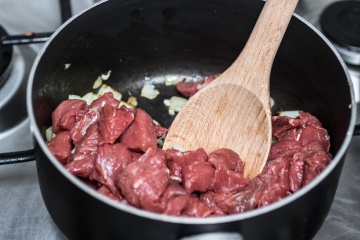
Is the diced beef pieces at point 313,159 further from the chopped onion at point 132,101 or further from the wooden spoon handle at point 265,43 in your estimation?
the chopped onion at point 132,101

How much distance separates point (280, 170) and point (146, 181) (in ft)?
1.52

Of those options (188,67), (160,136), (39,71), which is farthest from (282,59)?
(39,71)

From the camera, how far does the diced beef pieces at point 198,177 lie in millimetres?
1512

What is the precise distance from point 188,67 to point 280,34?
493 mm

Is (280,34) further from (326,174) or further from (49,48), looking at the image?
(49,48)

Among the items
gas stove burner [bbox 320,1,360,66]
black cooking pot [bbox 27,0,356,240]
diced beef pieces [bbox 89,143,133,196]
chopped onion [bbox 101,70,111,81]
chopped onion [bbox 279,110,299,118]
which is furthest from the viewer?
gas stove burner [bbox 320,1,360,66]

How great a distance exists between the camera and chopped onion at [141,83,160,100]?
6.56 feet

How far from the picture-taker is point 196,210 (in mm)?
1385

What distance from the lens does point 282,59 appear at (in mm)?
1842

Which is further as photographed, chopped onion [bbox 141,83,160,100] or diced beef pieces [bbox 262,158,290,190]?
chopped onion [bbox 141,83,160,100]

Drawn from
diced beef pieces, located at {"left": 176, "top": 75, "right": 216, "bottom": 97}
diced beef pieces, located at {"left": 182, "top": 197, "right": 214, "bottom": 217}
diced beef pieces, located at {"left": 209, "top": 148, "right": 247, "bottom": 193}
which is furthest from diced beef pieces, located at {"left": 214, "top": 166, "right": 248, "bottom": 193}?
diced beef pieces, located at {"left": 176, "top": 75, "right": 216, "bottom": 97}

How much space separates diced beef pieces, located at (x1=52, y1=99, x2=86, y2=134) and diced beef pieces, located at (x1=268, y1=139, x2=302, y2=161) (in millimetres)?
638

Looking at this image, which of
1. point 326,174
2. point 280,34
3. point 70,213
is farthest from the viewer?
point 280,34

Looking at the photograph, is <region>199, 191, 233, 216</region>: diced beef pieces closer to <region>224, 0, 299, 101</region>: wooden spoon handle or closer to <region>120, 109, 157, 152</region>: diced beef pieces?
<region>120, 109, 157, 152</region>: diced beef pieces
